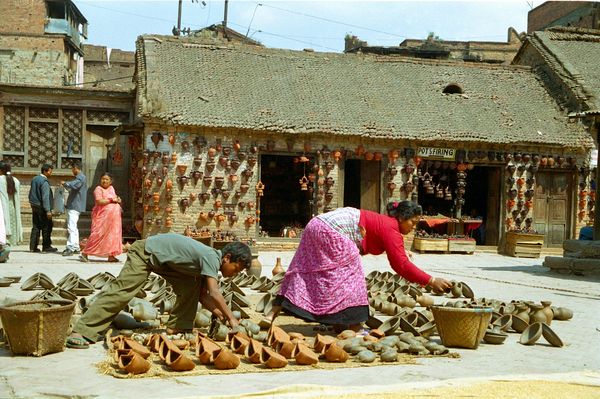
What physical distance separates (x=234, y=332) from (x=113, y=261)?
787cm

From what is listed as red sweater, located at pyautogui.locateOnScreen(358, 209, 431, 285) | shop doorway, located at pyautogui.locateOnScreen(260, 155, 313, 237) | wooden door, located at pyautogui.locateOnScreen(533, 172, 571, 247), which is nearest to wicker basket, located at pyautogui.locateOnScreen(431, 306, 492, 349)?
red sweater, located at pyautogui.locateOnScreen(358, 209, 431, 285)

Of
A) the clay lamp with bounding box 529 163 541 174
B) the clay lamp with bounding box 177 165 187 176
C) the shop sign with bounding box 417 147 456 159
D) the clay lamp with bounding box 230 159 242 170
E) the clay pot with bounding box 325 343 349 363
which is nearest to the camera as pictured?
the clay pot with bounding box 325 343 349 363

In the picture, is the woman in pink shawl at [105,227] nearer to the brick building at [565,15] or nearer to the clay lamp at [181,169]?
the clay lamp at [181,169]

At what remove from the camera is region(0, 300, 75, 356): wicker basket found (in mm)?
5457

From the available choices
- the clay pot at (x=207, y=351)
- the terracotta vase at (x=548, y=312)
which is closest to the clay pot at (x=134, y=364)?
the clay pot at (x=207, y=351)

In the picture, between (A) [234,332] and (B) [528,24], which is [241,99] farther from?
(B) [528,24]

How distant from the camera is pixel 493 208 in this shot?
2011 cm

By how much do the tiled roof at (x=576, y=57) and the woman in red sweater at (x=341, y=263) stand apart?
15090 mm

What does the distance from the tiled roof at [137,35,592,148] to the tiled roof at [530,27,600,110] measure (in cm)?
81

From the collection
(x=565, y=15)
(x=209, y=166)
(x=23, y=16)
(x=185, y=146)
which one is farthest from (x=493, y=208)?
(x=23, y=16)

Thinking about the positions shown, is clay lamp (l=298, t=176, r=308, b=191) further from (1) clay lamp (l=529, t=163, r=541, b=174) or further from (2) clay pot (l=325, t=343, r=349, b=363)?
(2) clay pot (l=325, t=343, r=349, b=363)

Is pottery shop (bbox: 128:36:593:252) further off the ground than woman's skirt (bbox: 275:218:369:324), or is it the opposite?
pottery shop (bbox: 128:36:593:252)

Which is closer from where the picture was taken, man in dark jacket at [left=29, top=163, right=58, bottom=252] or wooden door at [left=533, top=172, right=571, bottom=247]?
man in dark jacket at [left=29, top=163, right=58, bottom=252]

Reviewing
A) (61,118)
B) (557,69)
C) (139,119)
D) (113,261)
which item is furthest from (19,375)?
(557,69)
